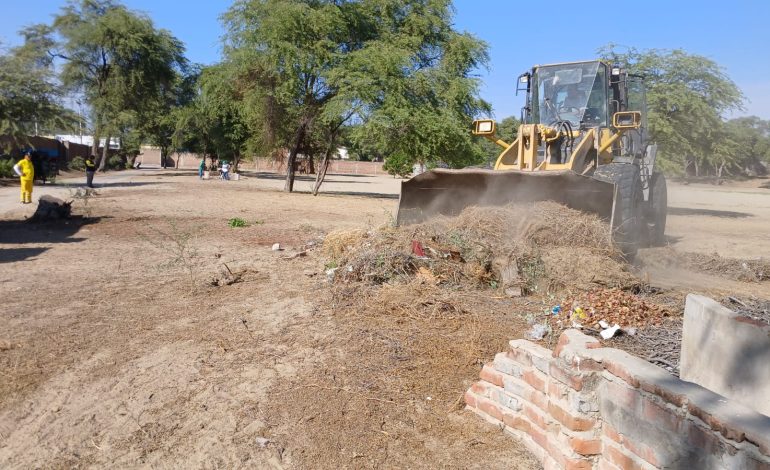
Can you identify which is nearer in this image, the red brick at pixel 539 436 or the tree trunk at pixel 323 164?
the red brick at pixel 539 436

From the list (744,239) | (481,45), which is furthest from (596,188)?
(481,45)

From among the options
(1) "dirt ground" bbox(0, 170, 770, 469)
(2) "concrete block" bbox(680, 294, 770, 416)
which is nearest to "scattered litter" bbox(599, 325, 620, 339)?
(1) "dirt ground" bbox(0, 170, 770, 469)

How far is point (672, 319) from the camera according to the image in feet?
18.0

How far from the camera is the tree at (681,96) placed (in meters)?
19.8

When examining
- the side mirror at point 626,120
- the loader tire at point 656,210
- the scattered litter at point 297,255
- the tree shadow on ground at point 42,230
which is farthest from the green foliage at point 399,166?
the side mirror at point 626,120

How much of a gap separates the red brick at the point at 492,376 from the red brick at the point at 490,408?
0.14m

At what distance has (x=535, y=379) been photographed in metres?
3.82

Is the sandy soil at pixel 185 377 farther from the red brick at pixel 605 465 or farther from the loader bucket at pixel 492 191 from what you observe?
the loader bucket at pixel 492 191

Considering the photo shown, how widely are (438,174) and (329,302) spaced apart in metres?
2.71

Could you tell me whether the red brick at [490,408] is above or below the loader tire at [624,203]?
below

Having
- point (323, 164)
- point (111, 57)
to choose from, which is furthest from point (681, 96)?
point (111, 57)

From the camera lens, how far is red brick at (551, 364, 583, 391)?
3408mm

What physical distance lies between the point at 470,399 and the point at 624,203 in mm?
5157

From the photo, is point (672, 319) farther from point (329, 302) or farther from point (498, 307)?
point (329, 302)
